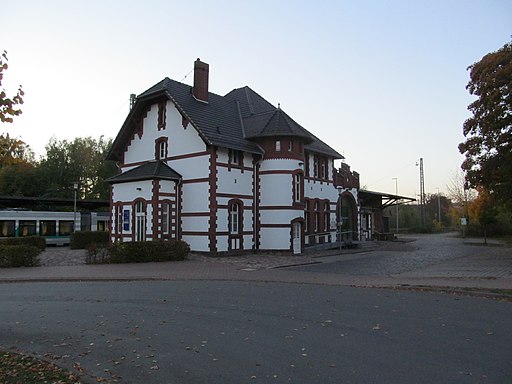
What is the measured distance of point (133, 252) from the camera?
2245cm

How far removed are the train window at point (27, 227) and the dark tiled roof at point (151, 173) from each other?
11.3m

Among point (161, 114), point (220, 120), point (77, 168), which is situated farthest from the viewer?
point (77, 168)

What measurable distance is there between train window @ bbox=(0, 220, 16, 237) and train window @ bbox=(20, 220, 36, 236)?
54 centimetres

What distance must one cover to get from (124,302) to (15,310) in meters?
2.39

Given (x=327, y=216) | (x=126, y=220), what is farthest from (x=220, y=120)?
(x=327, y=216)

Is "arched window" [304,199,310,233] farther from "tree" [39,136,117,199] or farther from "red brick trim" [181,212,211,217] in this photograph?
"tree" [39,136,117,199]

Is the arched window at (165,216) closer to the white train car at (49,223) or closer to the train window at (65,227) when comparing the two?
the white train car at (49,223)

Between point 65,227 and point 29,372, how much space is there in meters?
35.2

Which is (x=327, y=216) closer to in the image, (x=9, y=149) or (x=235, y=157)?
(x=235, y=157)

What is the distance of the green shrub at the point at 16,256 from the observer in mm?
20688

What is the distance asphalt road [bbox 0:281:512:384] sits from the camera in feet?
19.6

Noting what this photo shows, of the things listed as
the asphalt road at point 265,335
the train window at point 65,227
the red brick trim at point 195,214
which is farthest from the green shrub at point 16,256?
the train window at point 65,227

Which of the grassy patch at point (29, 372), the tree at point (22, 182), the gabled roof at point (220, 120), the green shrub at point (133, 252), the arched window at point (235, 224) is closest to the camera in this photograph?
the grassy patch at point (29, 372)

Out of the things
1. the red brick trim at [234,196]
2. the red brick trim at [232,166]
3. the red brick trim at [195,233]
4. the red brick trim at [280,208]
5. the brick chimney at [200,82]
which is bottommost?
the red brick trim at [195,233]
